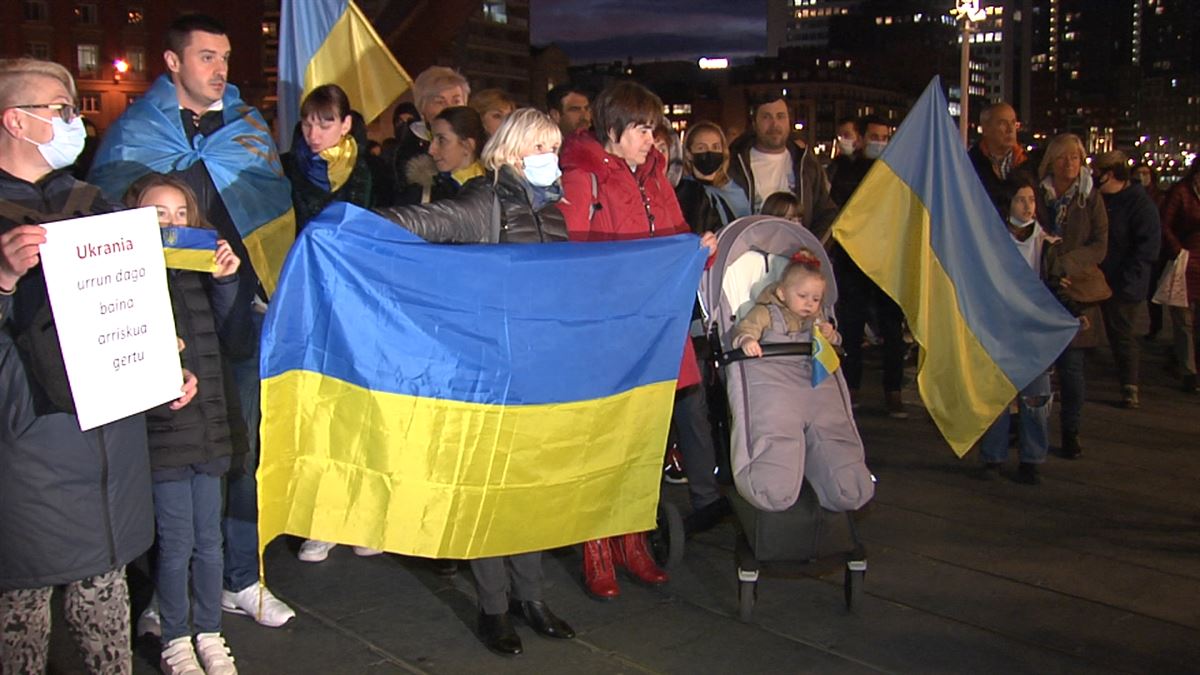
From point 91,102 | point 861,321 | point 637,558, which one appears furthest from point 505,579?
point 91,102

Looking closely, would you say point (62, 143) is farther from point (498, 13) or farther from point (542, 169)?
point (498, 13)

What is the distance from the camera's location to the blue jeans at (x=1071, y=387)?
305 inches

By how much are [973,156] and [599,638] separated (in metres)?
4.77

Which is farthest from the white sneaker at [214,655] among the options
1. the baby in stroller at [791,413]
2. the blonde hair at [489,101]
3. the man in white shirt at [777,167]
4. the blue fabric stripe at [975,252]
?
the man in white shirt at [777,167]

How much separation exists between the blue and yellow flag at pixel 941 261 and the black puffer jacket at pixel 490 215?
187 cm

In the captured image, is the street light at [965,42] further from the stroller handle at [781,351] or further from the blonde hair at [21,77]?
the blonde hair at [21,77]

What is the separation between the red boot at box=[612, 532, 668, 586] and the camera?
545 cm

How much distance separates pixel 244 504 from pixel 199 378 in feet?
3.31

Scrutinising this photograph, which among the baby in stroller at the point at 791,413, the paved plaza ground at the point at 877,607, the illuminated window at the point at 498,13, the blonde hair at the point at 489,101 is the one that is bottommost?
the paved plaza ground at the point at 877,607

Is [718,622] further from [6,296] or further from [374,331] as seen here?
[6,296]

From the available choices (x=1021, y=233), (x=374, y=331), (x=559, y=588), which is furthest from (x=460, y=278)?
(x=1021, y=233)

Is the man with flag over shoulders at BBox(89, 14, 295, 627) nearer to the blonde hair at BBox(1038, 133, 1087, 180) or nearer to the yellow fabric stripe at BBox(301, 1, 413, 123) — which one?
the yellow fabric stripe at BBox(301, 1, 413, 123)

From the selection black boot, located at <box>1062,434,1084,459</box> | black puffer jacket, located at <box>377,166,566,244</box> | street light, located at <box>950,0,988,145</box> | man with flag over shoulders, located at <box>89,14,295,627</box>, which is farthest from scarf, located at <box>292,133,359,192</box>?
street light, located at <box>950,0,988,145</box>

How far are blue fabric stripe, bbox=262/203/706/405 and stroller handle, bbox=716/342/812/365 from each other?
468 millimetres
